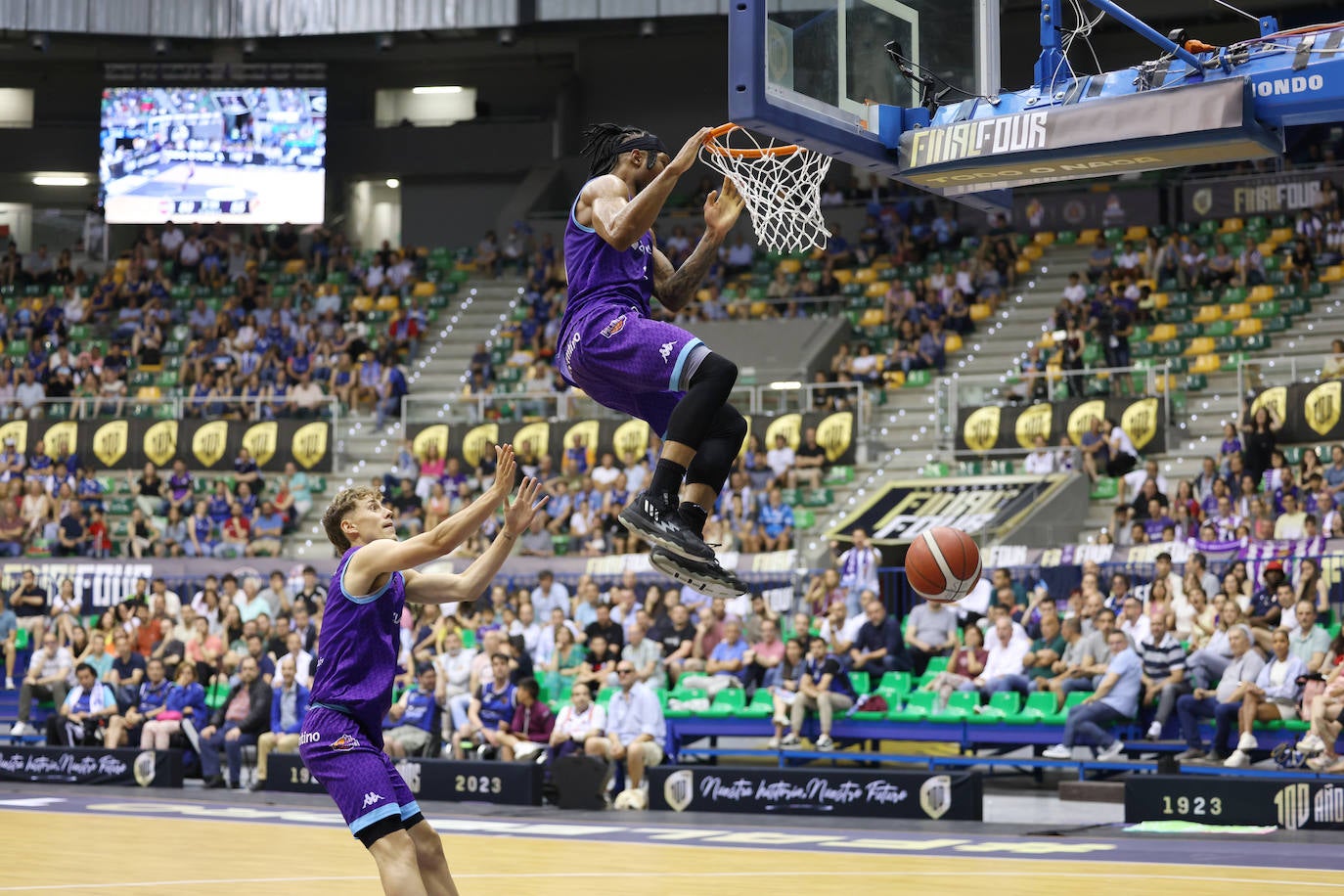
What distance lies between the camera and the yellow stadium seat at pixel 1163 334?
23047mm

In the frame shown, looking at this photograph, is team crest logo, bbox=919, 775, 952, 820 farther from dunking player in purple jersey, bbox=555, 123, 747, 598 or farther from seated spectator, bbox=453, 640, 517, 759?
dunking player in purple jersey, bbox=555, 123, 747, 598

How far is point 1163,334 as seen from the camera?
23.1 metres

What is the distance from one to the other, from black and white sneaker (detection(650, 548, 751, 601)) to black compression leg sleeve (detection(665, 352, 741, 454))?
0.45 m

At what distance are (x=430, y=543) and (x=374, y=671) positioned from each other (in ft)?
2.52

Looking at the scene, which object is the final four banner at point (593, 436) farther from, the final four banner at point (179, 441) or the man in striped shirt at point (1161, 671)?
the man in striped shirt at point (1161, 671)

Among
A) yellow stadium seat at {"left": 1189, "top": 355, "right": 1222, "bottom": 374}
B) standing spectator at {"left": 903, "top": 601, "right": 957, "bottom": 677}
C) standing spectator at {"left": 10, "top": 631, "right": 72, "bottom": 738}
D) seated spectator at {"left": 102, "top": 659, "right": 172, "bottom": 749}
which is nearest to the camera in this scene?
standing spectator at {"left": 903, "top": 601, "right": 957, "bottom": 677}

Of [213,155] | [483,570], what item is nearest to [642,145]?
[483,570]

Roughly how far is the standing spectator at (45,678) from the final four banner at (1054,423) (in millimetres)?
11159

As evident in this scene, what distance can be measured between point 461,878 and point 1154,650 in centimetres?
658

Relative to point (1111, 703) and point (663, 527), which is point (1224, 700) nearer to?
point (1111, 703)

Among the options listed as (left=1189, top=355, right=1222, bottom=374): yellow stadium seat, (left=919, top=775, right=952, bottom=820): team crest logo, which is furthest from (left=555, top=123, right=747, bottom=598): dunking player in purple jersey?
(left=1189, top=355, right=1222, bottom=374): yellow stadium seat

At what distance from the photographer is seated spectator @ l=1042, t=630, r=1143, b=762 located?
1416 cm

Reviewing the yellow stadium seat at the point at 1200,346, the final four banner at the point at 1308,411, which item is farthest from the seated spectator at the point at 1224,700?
the yellow stadium seat at the point at 1200,346

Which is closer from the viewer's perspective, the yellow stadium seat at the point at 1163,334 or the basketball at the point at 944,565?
the basketball at the point at 944,565
